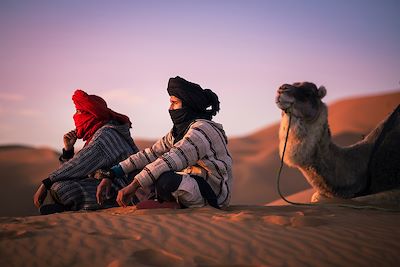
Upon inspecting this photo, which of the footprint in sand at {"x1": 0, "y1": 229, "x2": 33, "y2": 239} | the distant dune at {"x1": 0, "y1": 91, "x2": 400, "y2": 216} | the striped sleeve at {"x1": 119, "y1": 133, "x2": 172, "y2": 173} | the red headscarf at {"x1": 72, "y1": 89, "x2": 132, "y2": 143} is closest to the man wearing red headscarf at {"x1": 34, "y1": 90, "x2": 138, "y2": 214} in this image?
the red headscarf at {"x1": 72, "y1": 89, "x2": 132, "y2": 143}

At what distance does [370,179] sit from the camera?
6.63 meters

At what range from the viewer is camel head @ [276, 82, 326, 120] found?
20.8ft

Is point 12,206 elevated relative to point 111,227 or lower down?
lower down

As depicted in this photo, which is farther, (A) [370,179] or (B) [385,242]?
(A) [370,179]

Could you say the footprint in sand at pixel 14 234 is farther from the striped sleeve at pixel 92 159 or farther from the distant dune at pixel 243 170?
the distant dune at pixel 243 170

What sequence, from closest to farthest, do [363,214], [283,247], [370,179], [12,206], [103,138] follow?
[283,247] < [363,214] < [103,138] < [370,179] < [12,206]

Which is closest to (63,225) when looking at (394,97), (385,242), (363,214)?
(385,242)

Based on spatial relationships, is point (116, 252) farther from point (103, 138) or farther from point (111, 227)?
point (103, 138)

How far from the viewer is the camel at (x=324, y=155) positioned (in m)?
6.45

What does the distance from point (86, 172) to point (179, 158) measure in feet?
5.06

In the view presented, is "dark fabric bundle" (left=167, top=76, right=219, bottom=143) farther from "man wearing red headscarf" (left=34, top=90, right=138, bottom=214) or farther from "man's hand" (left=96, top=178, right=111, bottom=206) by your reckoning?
"man wearing red headscarf" (left=34, top=90, right=138, bottom=214)

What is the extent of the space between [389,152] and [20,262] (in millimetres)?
5386

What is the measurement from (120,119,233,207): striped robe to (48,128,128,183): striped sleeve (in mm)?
920

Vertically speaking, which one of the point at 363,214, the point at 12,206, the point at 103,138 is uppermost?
the point at 103,138
